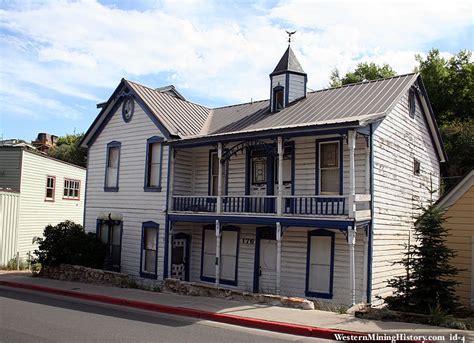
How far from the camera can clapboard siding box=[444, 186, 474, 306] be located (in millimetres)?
15875

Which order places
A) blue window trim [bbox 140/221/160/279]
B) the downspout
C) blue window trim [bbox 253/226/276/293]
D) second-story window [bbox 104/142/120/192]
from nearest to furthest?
the downspout
blue window trim [bbox 253/226/276/293]
blue window trim [bbox 140/221/160/279]
second-story window [bbox 104/142/120/192]

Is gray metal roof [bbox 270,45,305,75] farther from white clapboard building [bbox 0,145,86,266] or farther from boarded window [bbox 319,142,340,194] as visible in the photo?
white clapboard building [bbox 0,145,86,266]

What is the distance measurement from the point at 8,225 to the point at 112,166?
812 cm

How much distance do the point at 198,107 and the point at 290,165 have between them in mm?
8247

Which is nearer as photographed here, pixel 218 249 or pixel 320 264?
pixel 320 264

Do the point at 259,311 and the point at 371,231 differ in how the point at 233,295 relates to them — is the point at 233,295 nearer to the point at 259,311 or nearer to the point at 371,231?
the point at 259,311

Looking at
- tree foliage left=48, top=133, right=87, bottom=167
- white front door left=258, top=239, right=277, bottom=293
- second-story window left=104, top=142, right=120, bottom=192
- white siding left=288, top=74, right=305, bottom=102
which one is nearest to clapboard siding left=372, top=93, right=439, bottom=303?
white front door left=258, top=239, right=277, bottom=293

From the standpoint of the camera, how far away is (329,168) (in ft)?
55.6

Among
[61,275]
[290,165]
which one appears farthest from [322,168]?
[61,275]

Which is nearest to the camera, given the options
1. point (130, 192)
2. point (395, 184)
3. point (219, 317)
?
point (219, 317)

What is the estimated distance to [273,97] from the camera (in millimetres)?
20562

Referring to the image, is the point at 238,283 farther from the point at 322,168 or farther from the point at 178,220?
the point at 322,168

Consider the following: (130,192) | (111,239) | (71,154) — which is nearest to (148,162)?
(130,192)

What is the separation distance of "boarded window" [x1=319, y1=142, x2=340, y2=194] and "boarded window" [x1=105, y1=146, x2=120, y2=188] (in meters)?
10.2
